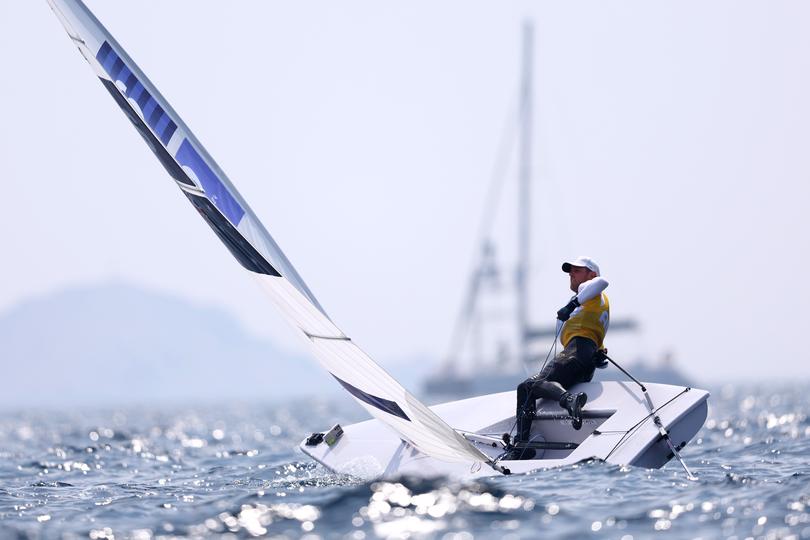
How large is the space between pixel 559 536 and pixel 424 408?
1.96 m

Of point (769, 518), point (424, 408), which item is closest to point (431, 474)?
point (424, 408)

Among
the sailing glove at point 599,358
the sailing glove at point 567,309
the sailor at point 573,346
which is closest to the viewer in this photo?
the sailing glove at point 567,309

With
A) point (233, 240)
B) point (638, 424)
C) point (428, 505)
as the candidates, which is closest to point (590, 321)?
point (638, 424)

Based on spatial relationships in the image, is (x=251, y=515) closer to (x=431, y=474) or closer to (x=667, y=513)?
(x=431, y=474)

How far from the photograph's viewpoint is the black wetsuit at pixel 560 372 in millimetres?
8195

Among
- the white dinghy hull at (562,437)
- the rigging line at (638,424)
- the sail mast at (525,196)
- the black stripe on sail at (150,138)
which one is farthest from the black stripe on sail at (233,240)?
the sail mast at (525,196)

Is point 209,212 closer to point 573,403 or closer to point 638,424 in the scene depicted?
point 573,403

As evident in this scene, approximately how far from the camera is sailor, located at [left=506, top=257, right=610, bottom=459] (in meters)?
8.18

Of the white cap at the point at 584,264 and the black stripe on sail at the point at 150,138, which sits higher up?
the black stripe on sail at the point at 150,138

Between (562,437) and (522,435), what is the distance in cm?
38

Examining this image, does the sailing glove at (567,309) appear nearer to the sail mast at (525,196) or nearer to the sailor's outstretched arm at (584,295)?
the sailor's outstretched arm at (584,295)

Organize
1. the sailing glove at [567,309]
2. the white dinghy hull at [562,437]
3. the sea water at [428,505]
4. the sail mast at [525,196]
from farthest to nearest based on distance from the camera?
the sail mast at [525,196], the sailing glove at [567,309], the white dinghy hull at [562,437], the sea water at [428,505]

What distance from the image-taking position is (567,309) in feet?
26.3

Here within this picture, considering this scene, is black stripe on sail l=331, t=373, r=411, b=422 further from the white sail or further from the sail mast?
the sail mast
